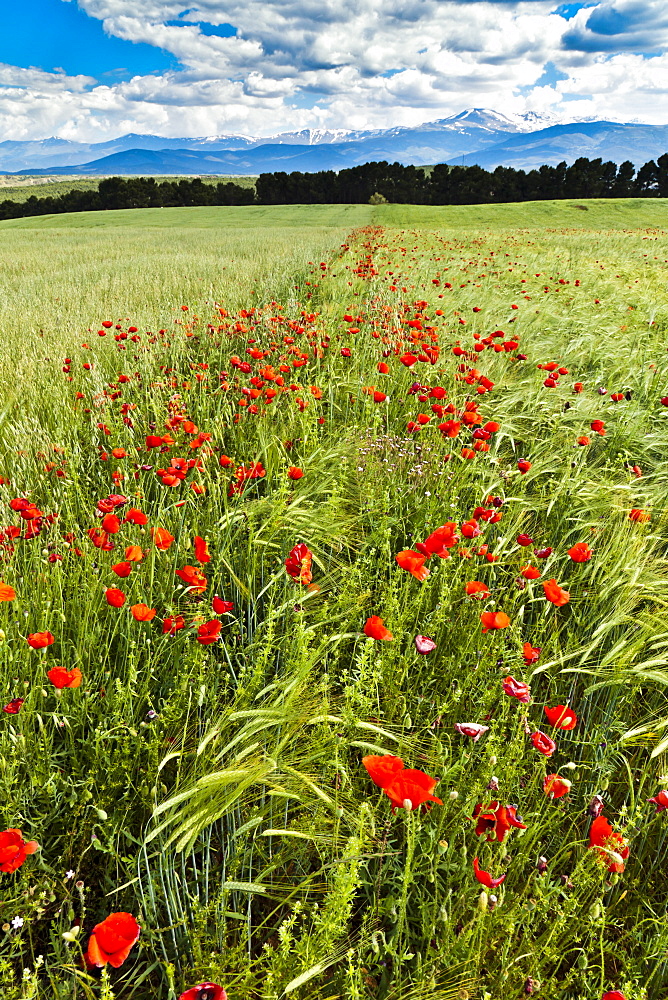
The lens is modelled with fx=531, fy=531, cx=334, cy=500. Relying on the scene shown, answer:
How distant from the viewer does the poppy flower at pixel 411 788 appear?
938mm

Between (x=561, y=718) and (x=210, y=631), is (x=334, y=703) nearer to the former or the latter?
(x=210, y=631)

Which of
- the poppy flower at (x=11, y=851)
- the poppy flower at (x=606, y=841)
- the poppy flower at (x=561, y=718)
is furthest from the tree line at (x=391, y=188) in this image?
A: the poppy flower at (x=11, y=851)

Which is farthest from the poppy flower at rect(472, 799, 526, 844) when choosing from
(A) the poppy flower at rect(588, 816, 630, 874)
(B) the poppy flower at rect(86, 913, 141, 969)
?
(B) the poppy flower at rect(86, 913, 141, 969)

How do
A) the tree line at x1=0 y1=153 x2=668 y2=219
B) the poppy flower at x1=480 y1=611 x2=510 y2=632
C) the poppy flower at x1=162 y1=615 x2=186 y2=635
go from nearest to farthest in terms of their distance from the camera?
the poppy flower at x1=480 y1=611 x2=510 y2=632, the poppy flower at x1=162 y1=615 x2=186 y2=635, the tree line at x1=0 y1=153 x2=668 y2=219

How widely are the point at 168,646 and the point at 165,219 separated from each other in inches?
1622

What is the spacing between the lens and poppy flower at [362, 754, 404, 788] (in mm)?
959

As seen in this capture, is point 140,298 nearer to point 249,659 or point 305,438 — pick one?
point 305,438

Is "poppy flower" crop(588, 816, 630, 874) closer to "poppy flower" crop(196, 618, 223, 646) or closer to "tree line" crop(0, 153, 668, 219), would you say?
"poppy flower" crop(196, 618, 223, 646)

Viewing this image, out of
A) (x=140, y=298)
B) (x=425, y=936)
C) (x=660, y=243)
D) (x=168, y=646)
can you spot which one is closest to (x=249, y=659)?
(x=168, y=646)

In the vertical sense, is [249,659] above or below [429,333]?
below

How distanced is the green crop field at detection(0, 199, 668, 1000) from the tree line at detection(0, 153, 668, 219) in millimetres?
58732

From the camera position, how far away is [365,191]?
58531mm

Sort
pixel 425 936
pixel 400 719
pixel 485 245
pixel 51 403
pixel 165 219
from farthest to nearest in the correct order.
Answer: pixel 165 219, pixel 485 245, pixel 51 403, pixel 400 719, pixel 425 936

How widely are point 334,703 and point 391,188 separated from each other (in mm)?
66031
